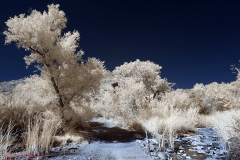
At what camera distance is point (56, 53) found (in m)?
8.16

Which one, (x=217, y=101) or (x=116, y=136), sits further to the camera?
(x=217, y=101)

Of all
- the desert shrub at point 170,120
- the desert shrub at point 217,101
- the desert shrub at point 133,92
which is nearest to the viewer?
the desert shrub at point 170,120

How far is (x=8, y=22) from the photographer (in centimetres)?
741

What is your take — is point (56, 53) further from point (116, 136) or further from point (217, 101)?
point (217, 101)

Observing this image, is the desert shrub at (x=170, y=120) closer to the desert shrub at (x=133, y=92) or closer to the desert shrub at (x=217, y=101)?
the desert shrub at (x=133, y=92)

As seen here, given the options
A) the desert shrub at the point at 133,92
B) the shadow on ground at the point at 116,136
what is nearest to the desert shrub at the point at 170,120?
the shadow on ground at the point at 116,136

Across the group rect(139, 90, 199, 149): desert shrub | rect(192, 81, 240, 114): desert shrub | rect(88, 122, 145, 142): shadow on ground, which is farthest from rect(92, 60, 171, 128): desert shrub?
rect(192, 81, 240, 114): desert shrub

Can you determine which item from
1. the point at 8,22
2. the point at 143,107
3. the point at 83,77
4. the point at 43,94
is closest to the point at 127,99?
the point at 143,107

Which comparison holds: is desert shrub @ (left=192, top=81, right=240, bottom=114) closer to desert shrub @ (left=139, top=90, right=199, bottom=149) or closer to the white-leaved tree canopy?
desert shrub @ (left=139, top=90, right=199, bottom=149)

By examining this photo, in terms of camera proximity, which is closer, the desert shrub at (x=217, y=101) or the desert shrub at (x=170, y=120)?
the desert shrub at (x=170, y=120)

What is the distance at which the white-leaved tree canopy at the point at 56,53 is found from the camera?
24.3ft

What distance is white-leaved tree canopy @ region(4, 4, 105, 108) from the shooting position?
7422 mm

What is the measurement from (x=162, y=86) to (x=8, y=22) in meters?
12.1

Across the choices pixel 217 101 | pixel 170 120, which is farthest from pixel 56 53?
pixel 217 101
